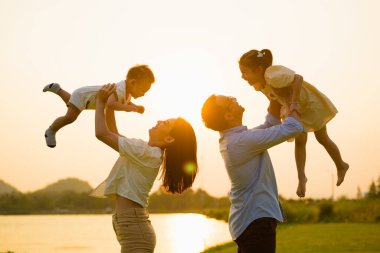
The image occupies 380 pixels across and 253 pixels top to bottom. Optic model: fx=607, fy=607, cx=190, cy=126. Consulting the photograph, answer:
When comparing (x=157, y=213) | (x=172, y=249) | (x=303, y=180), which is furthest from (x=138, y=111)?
(x=157, y=213)

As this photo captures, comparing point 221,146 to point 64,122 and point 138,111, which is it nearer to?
point 138,111

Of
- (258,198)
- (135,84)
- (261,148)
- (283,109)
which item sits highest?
(135,84)

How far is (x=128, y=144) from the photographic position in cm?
433

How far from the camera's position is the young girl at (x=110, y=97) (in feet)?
17.4

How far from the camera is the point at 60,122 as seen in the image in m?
6.37

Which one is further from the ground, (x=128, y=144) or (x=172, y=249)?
(x=128, y=144)

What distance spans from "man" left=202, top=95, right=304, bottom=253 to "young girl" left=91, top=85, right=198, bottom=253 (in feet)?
1.25

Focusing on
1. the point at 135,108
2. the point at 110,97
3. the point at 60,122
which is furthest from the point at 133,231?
the point at 60,122

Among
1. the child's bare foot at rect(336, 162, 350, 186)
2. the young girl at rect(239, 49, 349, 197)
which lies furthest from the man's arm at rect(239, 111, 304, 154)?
the child's bare foot at rect(336, 162, 350, 186)

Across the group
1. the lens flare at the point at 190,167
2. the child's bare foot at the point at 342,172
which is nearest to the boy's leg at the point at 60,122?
the lens flare at the point at 190,167

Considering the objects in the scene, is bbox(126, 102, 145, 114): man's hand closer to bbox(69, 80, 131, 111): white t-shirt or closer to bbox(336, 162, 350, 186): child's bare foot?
bbox(69, 80, 131, 111): white t-shirt

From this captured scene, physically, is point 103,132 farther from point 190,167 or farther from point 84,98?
point 84,98

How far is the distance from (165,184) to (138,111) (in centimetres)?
103

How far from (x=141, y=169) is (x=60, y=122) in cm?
222
